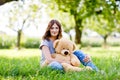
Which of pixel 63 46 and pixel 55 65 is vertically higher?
pixel 63 46

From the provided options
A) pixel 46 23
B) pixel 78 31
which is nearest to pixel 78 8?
pixel 78 31

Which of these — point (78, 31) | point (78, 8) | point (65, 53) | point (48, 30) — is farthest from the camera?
point (78, 31)

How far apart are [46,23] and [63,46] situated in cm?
3510

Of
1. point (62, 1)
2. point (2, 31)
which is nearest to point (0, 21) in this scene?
point (2, 31)

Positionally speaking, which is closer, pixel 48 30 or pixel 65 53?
pixel 65 53

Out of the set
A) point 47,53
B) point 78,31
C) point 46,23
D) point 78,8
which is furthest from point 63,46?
→ point 46,23

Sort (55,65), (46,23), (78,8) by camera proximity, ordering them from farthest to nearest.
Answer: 1. (46,23)
2. (78,8)
3. (55,65)

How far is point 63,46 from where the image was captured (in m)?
8.31

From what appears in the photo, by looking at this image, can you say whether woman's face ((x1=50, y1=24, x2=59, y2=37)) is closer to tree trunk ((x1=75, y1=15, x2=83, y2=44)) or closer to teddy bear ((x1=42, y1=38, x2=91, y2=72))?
teddy bear ((x1=42, y1=38, x2=91, y2=72))

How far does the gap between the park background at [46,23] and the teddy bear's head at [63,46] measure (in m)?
0.59

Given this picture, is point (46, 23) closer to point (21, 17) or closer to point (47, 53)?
point (21, 17)

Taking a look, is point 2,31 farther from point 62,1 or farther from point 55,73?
point 55,73

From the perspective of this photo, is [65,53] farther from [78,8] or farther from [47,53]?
[78,8]

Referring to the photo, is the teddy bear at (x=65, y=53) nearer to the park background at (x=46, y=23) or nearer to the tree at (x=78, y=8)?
the park background at (x=46, y=23)
